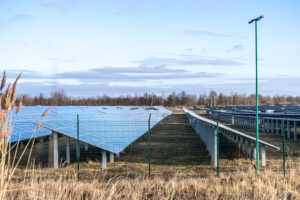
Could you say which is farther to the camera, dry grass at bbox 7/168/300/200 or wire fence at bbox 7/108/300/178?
wire fence at bbox 7/108/300/178

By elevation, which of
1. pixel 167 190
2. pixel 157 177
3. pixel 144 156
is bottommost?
pixel 144 156

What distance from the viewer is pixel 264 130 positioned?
63.4 ft

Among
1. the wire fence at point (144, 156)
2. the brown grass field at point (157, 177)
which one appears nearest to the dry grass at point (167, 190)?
the brown grass field at point (157, 177)

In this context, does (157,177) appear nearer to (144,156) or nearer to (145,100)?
(144,156)

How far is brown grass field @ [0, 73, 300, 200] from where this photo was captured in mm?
4570

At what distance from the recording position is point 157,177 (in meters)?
6.56

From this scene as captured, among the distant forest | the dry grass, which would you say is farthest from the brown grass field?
the distant forest

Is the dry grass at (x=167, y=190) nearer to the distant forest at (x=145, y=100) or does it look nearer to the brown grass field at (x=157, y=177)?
the brown grass field at (x=157, y=177)

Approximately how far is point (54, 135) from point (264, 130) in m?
14.5

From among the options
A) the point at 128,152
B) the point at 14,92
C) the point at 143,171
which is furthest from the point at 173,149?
the point at 14,92

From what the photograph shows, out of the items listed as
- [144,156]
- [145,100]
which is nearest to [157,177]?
[144,156]

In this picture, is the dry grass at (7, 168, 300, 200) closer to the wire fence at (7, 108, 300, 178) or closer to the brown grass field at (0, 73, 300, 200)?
the brown grass field at (0, 73, 300, 200)

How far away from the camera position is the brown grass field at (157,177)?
4.57 meters

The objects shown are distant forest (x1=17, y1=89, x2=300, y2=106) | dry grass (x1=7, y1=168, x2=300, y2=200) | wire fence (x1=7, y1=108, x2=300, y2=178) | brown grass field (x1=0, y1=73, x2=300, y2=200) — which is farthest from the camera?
distant forest (x1=17, y1=89, x2=300, y2=106)
